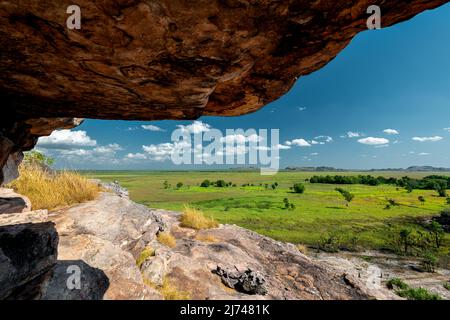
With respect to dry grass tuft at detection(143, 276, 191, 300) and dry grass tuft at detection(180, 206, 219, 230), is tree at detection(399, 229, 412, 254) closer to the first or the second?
dry grass tuft at detection(180, 206, 219, 230)

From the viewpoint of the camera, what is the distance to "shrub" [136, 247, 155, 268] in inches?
305

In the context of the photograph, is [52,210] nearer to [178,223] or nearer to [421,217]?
[178,223]

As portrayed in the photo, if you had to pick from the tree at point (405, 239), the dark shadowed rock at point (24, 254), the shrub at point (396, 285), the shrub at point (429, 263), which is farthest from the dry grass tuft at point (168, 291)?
the tree at point (405, 239)

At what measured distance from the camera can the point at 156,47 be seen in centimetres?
272

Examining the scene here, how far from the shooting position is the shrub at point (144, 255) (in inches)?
305

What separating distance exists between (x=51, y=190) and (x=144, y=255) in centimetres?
431

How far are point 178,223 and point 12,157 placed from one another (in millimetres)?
9565

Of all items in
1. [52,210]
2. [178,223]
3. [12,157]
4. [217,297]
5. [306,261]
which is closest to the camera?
[12,157]

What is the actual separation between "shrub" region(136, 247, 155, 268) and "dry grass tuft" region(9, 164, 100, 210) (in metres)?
3.28

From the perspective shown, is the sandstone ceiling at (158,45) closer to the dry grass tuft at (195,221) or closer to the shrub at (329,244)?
the dry grass tuft at (195,221)

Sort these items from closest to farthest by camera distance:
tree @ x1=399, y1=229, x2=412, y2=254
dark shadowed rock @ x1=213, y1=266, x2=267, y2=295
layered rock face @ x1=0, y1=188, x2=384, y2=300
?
layered rock face @ x1=0, y1=188, x2=384, y2=300
dark shadowed rock @ x1=213, y1=266, x2=267, y2=295
tree @ x1=399, y1=229, x2=412, y2=254

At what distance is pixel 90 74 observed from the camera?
3225 millimetres

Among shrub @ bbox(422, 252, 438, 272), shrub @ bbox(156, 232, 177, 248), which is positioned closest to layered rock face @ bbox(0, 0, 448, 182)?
shrub @ bbox(156, 232, 177, 248)
